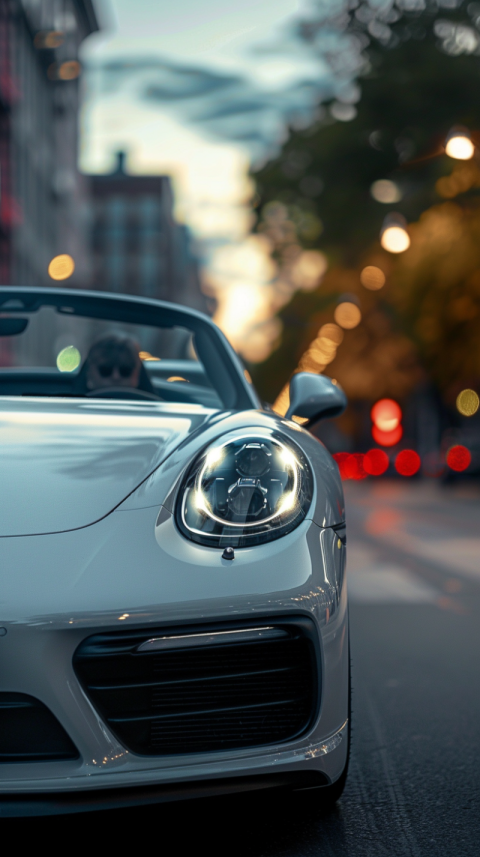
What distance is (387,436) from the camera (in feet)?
191

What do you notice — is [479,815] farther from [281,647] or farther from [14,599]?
[14,599]

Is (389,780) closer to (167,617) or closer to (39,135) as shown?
(167,617)

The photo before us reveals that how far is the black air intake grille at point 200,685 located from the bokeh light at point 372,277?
32200 mm

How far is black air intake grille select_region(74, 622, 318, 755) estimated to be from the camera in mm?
2184

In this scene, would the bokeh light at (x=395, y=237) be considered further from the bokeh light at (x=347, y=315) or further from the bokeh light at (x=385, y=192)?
the bokeh light at (x=347, y=315)

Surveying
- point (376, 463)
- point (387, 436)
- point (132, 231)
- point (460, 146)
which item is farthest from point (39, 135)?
point (132, 231)

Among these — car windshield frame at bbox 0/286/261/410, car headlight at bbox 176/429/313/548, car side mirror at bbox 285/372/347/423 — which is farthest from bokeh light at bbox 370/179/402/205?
car headlight at bbox 176/429/313/548

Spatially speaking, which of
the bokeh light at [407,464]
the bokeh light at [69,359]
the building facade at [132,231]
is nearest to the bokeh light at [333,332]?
the bokeh light at [407,464]

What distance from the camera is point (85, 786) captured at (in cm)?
214

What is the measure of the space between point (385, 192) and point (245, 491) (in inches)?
1189

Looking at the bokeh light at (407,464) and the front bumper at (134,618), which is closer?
the front bumper at (134,618)

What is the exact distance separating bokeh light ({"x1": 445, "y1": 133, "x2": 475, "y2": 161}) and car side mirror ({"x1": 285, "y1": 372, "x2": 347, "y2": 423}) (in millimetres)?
10073

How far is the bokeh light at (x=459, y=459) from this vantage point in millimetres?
31938

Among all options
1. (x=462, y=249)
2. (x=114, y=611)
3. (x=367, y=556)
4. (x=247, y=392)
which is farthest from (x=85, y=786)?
(x=462, y=249)
